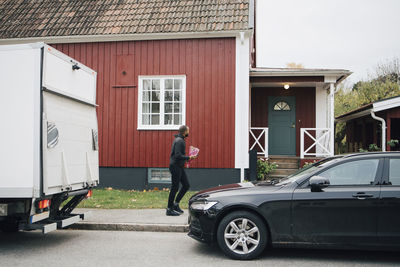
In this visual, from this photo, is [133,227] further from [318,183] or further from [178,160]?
[318,183]

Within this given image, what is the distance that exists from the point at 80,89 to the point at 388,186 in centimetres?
524

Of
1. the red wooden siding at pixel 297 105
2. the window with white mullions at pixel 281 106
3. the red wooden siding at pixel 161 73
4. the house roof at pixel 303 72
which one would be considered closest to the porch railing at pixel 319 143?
the red wooden siding at pixel 297 105

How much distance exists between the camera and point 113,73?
12.5 meters

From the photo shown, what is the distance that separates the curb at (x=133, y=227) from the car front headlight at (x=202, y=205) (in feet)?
5.06

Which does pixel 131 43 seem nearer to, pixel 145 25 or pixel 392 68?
pixel 145 25

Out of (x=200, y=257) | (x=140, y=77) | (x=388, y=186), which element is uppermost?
(x=140, y=77)

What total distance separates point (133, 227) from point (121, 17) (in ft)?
25.5

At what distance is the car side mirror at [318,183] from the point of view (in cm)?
538

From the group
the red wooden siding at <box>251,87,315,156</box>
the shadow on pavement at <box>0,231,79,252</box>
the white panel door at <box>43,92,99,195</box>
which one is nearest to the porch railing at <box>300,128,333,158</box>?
the red wooden siding at <box>251,87,315,156</box>

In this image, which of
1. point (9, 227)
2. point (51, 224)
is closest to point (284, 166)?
point (9, 227)

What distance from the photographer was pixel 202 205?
583cm

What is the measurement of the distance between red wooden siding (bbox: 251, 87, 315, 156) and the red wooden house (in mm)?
1963

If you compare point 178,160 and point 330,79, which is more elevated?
point 330,79

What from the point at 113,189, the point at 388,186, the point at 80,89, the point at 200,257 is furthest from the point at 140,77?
the point at 388,186
